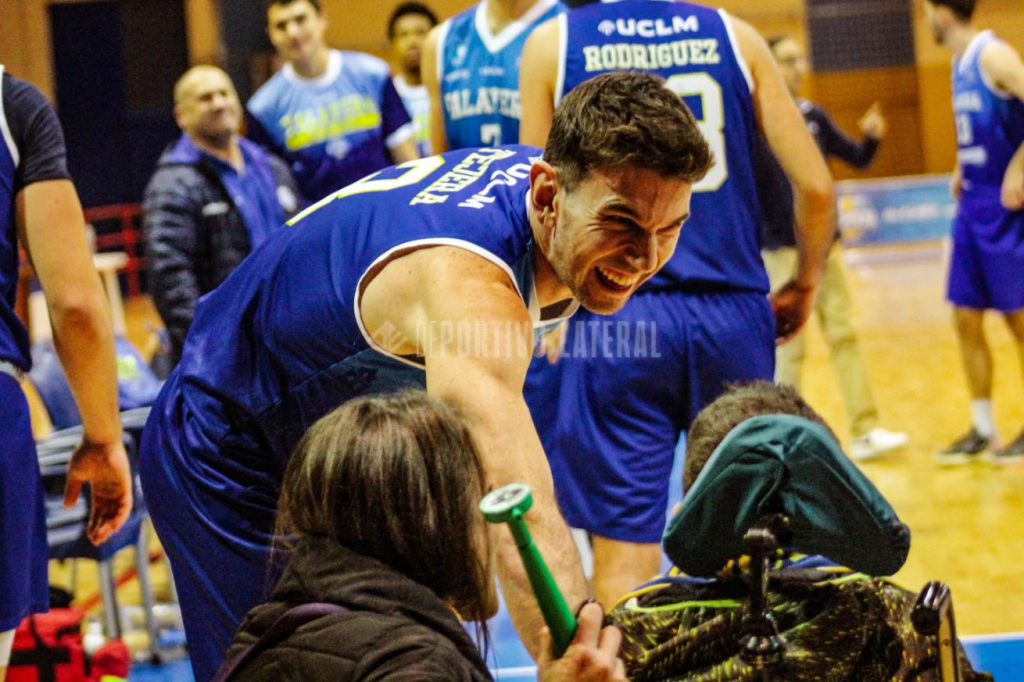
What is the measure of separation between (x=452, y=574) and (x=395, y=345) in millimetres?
677

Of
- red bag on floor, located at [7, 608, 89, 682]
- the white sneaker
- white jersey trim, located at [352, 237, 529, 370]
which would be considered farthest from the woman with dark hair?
the white sneaker

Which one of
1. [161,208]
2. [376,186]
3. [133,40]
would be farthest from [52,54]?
[376,186]

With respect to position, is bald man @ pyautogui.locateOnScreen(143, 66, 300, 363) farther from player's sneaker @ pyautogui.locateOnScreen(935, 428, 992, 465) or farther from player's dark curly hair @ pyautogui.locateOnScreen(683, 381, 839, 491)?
player's dark curly hair @ pyautogui.locateOnScreen(683, 381, 839, 491)

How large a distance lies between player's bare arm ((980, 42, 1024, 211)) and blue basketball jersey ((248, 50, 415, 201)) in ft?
9.24

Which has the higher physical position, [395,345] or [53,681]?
[395,345]

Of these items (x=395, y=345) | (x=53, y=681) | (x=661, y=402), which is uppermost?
(x=395, y=345)

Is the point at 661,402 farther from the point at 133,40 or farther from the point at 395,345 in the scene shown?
the point at 133,40

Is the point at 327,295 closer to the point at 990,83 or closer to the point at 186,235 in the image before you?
the point at 186,235

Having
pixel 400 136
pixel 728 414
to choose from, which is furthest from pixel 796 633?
pixel 400 136

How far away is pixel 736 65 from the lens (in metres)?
3.91

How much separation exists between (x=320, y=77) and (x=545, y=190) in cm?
499

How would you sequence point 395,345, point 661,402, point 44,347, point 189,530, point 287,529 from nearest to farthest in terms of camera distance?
1. point 287,529
2. point 395,345
3. point 189,530
4. point 661,402
5. point 44,347

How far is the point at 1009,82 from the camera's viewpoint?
7043 millimetres

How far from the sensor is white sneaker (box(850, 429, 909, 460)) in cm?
739
